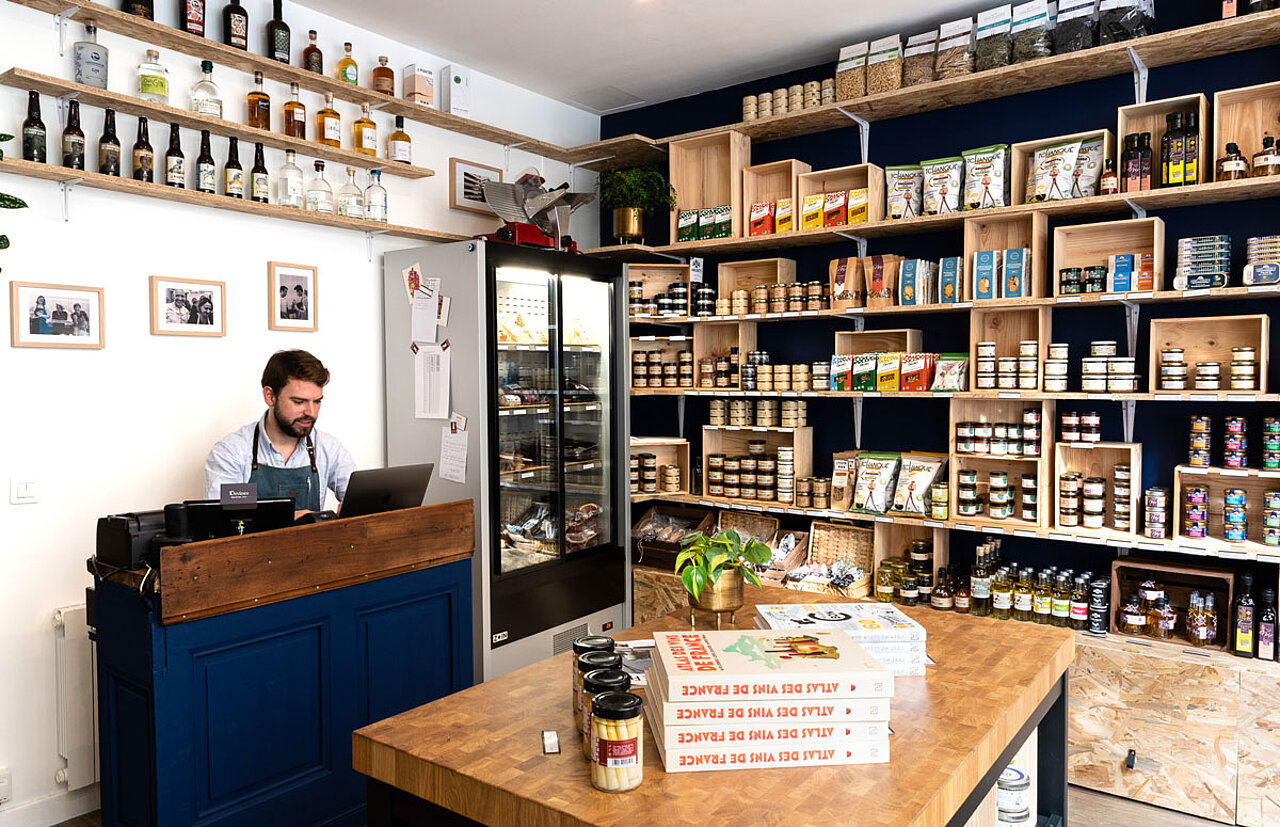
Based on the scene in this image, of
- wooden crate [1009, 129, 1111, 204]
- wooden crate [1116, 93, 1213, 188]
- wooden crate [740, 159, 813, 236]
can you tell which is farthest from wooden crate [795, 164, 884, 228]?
wooden crate [1116, 93, 1213, 188]

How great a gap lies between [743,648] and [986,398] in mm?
2857

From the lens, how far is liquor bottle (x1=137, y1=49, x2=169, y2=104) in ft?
11.5

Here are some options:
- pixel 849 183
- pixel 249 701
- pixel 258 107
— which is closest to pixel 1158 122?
pixel 849 183

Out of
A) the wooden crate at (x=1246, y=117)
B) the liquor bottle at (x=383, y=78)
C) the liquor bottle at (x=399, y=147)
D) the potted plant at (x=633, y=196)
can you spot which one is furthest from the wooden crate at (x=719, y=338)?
the wooden crate at (x=1246, y=117)

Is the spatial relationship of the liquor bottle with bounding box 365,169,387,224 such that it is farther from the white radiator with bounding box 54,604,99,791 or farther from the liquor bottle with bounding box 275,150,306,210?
the white radiator with bounding box 54,604,99,791

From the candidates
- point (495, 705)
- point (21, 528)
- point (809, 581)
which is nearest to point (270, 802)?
point (495, 705)

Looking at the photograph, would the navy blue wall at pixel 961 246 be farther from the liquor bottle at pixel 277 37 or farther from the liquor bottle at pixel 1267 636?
the liquor bottle at pixel 277 37

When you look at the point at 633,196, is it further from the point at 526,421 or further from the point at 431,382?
the point at 431,382

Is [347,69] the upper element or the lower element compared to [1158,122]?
upper

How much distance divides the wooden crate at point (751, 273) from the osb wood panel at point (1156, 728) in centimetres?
247

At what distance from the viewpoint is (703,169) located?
17.4ft

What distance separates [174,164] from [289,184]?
51 cm

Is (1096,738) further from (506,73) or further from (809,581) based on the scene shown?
(506,73)

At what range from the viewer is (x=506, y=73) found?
16.9ft
